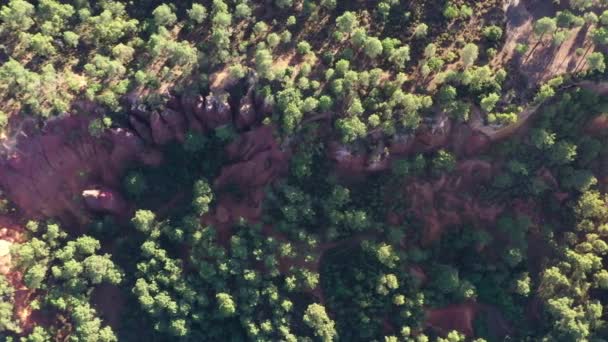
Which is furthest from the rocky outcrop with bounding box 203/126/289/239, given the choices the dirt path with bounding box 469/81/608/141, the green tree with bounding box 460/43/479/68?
the green tree with bounding box 460/43/479/68

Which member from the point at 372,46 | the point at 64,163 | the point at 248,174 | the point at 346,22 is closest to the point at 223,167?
the point at 248,174

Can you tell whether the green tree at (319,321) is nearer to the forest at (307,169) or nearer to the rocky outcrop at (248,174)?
the forest at (307,169)

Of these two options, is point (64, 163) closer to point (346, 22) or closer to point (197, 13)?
point (197, 13)

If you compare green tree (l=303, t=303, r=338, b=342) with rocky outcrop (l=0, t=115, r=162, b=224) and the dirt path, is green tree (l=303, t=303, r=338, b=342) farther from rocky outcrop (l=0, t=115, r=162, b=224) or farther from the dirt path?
the dirt path

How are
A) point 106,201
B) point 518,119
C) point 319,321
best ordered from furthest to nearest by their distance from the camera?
point 106,201 < point 319,321 < point 518,119

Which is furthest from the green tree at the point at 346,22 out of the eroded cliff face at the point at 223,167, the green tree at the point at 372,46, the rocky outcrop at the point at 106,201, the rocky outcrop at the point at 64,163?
the rocky outcrop at the point at 106,201

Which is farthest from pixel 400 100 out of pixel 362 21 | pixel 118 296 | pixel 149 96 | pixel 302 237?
pixel 118 296

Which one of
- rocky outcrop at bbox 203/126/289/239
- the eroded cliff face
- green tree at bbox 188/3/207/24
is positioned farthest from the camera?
rocky outcrop at bbox 203/126/289/239

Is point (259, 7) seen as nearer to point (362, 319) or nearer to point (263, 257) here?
point (263, 257)
